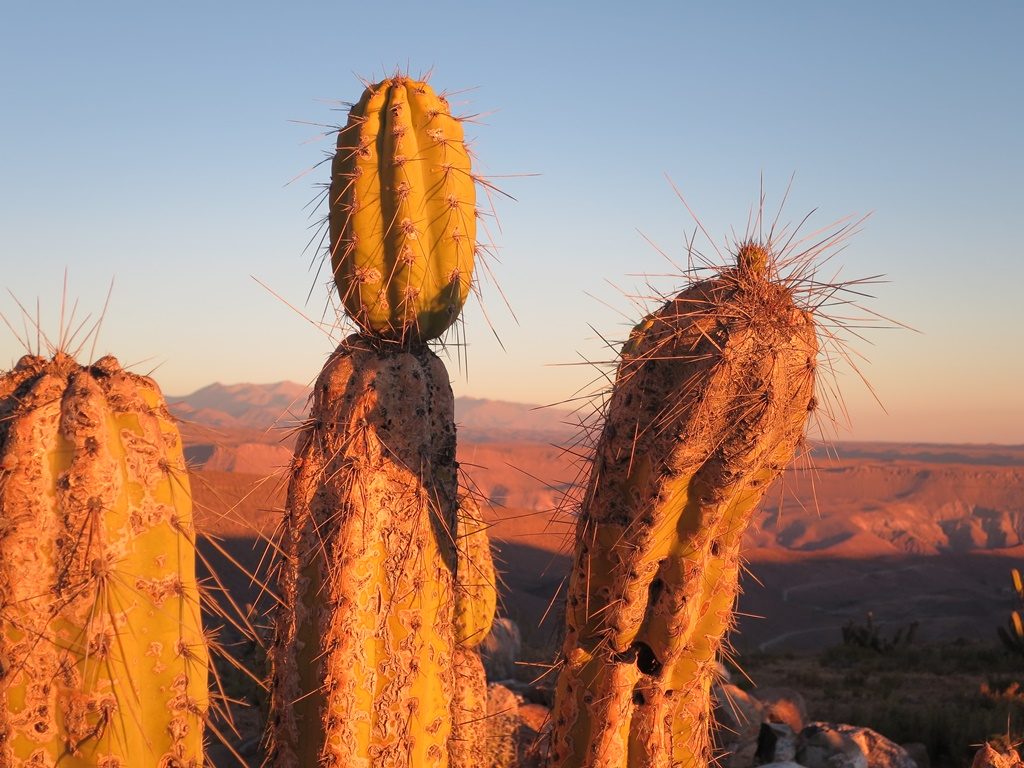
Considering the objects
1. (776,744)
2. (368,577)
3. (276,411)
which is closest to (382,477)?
(368,577)

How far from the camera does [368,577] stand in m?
2.92

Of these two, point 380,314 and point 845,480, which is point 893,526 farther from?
point 380,314

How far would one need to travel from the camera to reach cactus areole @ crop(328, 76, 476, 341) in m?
3.22

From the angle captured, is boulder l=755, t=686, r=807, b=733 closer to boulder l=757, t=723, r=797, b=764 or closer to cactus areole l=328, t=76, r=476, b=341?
boulder l=757, t=723, r=797, b=764

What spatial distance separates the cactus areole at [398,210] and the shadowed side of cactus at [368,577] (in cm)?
20

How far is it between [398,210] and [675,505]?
1452mm

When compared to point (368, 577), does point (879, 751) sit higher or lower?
lower

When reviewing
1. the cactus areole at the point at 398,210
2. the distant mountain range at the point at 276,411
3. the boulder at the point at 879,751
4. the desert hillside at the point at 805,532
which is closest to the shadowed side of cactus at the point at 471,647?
the desert hillside at the point at 805,532

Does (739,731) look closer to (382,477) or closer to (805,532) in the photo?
(382,477)

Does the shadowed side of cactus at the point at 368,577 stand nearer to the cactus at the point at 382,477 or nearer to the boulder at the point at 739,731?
the cactus at the point at 382,477

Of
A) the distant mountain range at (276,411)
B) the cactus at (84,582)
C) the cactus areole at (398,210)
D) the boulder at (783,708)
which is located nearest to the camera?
the cactus at (84,582)

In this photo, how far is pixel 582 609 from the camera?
298 centimetres

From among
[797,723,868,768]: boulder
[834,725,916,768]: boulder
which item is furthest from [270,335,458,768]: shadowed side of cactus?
[834,725,916,768]: boulder

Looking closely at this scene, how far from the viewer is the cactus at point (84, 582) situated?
6.75 ft
